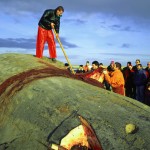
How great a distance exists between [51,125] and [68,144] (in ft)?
1.25

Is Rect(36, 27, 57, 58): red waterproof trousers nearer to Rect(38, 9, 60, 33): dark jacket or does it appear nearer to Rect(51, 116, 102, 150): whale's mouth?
Rect(38, 9, 60, 33): dark jacket

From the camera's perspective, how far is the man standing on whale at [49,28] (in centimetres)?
988

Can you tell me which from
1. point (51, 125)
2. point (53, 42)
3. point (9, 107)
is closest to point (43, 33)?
point (53, 42)

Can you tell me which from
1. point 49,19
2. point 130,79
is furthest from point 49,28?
point 130,79

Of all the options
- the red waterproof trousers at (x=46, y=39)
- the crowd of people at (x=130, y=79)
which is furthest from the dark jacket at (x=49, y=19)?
the crowd of people at (x=130, y=79)

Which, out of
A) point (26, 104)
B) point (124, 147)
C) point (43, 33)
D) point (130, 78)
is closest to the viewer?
point (124, 147)

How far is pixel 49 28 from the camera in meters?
10.3

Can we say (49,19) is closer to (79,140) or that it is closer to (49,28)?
(49,28)

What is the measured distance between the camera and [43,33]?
10336 millimetres

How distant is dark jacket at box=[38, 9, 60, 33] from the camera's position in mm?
9922

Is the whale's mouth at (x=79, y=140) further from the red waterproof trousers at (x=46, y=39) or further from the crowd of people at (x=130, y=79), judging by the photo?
the red waterproof trousers at (x=46, y=39)

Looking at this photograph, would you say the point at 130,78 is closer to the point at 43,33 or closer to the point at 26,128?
the point at 43,33

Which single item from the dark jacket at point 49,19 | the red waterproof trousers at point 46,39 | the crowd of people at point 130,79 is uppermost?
the dark jacket at point 49,19

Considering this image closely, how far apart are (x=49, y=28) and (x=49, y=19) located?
1.23 ft
